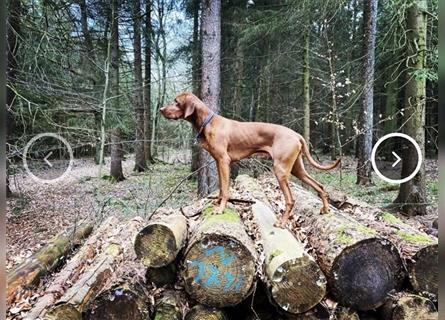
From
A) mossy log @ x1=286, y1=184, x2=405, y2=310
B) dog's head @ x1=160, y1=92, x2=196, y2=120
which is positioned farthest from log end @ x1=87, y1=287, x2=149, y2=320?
dog's head @ x1=160, y1=92, x2=196, y2=120

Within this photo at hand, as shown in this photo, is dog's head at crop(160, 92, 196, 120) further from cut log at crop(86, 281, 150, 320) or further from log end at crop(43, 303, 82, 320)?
log end at crop(43, 303, 82, 320)

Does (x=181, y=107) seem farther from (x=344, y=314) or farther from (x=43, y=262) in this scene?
(x=43, y=262)

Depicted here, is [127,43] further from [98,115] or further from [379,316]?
[379,316]

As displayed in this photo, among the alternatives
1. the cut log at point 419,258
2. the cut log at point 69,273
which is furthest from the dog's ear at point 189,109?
the cut log at point 419,258

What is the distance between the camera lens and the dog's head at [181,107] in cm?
340

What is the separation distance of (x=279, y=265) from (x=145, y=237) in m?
1.06

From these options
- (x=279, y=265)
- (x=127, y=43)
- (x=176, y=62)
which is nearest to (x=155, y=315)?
(x=279, y=265)

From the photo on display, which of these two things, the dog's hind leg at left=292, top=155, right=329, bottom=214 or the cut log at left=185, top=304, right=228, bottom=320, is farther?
the dog's hind leg at left=292, top=155, right=329, bottom=214

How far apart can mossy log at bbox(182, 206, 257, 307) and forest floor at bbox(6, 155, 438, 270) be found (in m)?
2.50

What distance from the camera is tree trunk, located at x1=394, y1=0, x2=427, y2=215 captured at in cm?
646

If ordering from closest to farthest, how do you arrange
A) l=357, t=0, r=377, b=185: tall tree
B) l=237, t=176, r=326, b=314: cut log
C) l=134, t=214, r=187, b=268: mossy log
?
l=237, t=176, r=326, b=314: cut log < l=134, t=214, r=187, b=268: mossy log < l=357, t=0, r=377, b=185: tall tree

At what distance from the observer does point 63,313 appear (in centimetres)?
280

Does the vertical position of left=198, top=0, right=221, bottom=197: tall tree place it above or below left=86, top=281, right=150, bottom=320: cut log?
above

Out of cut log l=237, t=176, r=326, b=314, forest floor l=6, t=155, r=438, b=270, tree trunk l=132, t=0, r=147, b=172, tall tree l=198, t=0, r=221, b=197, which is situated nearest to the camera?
cut log l=237, t=176, r=326, b=314
